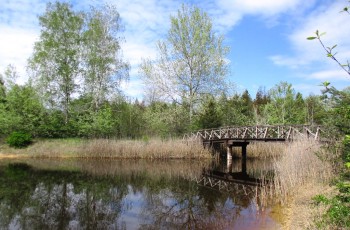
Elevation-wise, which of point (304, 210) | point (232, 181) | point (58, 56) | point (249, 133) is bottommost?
point (232, 181)

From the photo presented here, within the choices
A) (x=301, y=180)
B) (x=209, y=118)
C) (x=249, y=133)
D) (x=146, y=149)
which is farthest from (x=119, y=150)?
(x=301, y=180)

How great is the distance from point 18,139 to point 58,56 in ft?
27.6

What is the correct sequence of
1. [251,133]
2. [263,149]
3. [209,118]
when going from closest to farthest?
1. [251,133]
2. [263,149]
3. [209,118]

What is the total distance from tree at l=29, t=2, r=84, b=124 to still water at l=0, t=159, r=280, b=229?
925 centimetres

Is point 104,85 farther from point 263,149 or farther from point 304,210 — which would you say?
point 304,210

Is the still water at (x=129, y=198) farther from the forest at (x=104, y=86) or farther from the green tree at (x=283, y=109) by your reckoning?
the green tree at (x=283, y=109)

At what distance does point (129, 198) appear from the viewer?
13.9 meters

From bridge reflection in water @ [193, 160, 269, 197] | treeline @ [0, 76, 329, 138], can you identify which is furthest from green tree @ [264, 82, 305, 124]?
bridge reflection in water @ [193, 160, 269, 197]

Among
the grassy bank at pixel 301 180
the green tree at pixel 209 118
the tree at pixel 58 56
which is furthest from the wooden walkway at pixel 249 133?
the tree at pixel 58 56

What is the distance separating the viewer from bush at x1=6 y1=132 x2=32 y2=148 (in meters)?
29.1

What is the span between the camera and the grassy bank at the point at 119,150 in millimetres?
26984

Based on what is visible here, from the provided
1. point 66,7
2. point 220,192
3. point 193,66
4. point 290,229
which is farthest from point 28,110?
point 290,229

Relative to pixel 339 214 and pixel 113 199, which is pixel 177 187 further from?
pixel 339 214

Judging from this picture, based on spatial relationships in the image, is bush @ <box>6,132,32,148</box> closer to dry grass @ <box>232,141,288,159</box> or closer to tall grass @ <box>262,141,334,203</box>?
dry grass @ <box>232,141,288,159</box>
